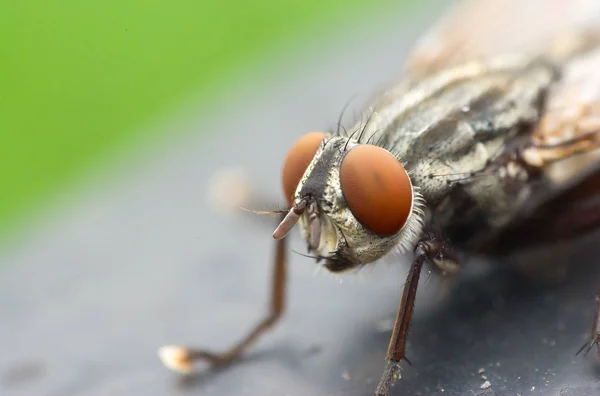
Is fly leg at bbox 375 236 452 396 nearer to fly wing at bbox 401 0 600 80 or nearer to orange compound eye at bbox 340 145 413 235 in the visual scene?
orange compound eye at bbox 340 145 413 235

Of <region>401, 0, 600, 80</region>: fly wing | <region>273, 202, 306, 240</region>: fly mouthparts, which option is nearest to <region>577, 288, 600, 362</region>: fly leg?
<region>273, 202, 306, 240</region>: fly mouthparts

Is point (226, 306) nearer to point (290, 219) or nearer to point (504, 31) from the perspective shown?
point (290, 219)

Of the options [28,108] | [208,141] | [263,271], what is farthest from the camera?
[28,108]

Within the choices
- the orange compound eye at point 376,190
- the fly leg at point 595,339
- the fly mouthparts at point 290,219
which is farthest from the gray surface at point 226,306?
the fly mouthparts at point 290,219

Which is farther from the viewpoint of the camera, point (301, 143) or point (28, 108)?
point (28, 108)

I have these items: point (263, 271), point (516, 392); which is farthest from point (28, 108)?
point (516, 392)

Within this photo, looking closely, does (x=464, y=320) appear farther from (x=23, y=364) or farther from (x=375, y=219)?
(x=23, y=364)

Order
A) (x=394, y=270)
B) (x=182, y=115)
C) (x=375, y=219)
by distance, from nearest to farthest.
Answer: (x=375, y=219), (x=394, y=270), (x=182, y=115)
